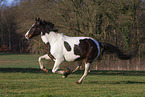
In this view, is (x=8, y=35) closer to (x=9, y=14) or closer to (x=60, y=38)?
(x=9, y=14)

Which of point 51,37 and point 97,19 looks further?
point 97,19

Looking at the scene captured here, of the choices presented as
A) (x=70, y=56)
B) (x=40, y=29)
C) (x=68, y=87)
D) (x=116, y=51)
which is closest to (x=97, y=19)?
(x=116, y=51)

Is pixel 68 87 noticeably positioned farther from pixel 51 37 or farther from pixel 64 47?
pixel 51 37

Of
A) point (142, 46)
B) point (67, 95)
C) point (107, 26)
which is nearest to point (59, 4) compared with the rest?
point (107, 26)

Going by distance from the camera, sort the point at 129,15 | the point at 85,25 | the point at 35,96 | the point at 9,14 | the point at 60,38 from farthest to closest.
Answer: the point at 9,14
the point at 85,25
the point at 129,15
the point at 60,38
the point at 35,96

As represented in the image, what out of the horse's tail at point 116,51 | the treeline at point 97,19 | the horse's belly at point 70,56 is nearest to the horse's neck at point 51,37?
the horse's belly at point 70,56

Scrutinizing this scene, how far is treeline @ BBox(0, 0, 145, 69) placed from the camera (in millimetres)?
20422

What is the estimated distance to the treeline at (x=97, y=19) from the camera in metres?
20.4

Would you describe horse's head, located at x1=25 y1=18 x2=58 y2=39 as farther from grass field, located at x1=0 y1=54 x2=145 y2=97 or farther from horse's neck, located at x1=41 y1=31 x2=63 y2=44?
grass field, located at x1=0 y1=54 x2=145 y2=97

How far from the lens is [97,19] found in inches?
857

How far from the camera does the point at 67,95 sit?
24.1ft

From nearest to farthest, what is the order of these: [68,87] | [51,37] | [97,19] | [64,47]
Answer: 1. [68,87]
2. [64,47]
3. [51,37]
4. [97,19]

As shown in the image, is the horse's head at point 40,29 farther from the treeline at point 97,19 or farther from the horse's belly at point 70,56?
the treeline at point 97,19

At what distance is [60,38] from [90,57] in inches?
50.3
